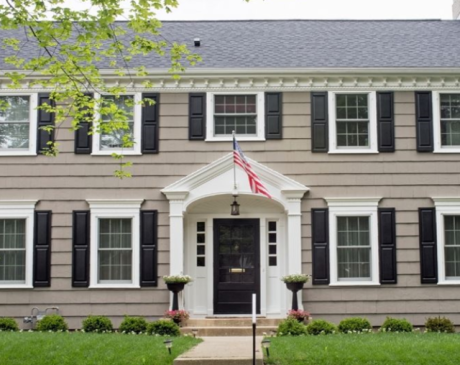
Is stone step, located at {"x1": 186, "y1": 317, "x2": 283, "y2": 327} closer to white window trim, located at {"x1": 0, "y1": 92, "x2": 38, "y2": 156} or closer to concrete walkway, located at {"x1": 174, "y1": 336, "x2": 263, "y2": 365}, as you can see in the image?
concrete walkway, located at {"x1": 174, "y1": 336, "x2": 263, "y2": 365}

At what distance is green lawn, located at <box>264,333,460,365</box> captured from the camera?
10703mm

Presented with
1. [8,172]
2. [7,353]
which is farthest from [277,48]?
Result: [7,353]

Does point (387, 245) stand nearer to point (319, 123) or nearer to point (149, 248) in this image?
point (319, 123)

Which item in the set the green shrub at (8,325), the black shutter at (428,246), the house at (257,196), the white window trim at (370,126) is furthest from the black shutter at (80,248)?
the black shutter at (428,246)

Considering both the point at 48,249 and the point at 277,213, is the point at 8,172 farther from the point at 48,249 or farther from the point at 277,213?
the point at 277,213

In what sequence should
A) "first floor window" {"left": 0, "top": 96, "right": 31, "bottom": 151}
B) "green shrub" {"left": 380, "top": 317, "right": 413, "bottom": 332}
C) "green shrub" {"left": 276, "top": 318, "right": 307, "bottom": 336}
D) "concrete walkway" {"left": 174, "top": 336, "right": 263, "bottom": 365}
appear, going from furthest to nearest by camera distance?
"first floor window" {"left": 0, "top": 96, "right": 31, "bottom": 151}
"green shrub" {"left": 380, "top": 317, "right": 413, "bottom": 332}
"green shrub" {"left": 276, "top": 318, "right": 307, "bottom": 336}
"concrete walkway" {"left": 174, "top": 336, "right": 263, "bottom": 365}

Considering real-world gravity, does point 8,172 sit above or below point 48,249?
above

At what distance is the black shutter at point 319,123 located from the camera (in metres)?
15.6

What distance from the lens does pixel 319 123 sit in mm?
15648

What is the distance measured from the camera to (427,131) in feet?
51.2

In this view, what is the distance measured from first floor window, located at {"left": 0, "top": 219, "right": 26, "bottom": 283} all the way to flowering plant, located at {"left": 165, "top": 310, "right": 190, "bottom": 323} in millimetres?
3361

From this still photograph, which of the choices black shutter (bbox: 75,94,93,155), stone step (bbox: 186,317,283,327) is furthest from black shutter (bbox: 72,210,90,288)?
stone step (bbox: 186,317,283,327)

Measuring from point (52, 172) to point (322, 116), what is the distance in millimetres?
6032

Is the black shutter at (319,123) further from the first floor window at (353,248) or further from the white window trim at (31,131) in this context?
the white window trim at (31,131)
